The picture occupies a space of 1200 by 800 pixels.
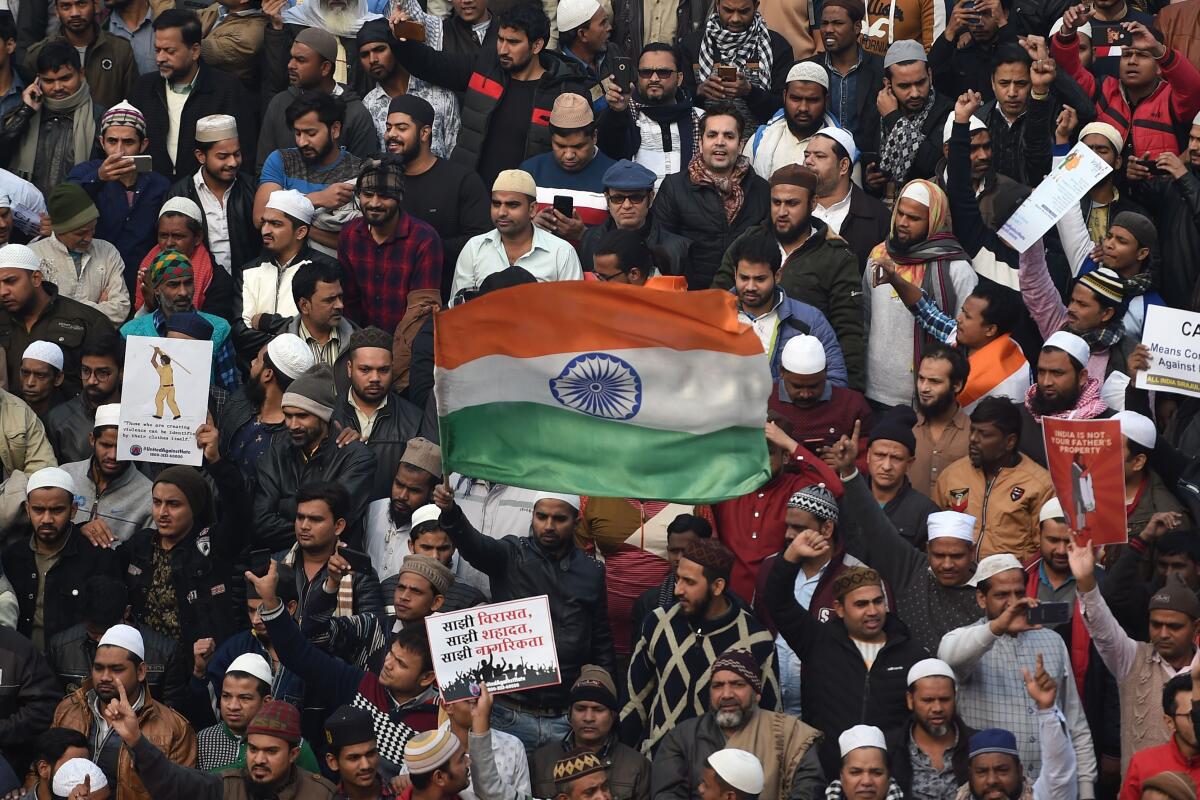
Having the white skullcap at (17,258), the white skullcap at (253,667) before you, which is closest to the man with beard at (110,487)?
the white skullcap at (17,258)

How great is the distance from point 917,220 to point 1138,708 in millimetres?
3735

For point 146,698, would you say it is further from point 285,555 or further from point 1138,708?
point 1138,708

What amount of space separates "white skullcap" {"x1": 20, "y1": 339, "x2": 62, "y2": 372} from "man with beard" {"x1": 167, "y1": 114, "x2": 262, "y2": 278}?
5.25 feet

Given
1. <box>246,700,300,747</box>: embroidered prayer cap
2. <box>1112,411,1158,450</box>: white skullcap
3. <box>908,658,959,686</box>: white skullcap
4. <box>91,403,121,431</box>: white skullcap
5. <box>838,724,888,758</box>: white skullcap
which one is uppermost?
<box>1112,411,1158,450</box>: white skullcap

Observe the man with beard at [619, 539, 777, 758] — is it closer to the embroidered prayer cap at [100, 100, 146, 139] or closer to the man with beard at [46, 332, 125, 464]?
the man with beard at [46, 332, 125, 464]

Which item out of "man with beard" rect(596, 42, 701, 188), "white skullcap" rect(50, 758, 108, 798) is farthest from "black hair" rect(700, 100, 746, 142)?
"white skullcap" rect(50, 758, 108, 798)

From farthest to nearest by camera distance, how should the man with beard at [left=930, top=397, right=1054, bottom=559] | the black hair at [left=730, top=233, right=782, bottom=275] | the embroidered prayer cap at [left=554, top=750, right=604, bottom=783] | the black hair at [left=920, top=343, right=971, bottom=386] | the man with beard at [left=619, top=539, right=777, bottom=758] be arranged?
1. the black hair at [left=730, top=233, right=782, bottom=275]
2. the black hair at [left=920, top=343, right=971, bottom=386]
3. the man with beard at [left=930, top=397, right=1054, bottom=559]
4. the man with beard at [left=619, top=539, right=777, bottom=758]
5. the embroidered prayer cap at [left=554, top=750, right=604, bottom=783]

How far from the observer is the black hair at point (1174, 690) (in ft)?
38.1

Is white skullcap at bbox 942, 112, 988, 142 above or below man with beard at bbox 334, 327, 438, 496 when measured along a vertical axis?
above

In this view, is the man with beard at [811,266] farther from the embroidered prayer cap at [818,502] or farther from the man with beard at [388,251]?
the embroidered prayer cap at [818,502]

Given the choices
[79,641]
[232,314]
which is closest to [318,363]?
[232,314]

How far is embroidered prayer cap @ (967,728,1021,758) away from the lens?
37.7 ft

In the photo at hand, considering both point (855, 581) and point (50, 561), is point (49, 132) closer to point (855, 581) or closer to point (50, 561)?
point (50, 561)

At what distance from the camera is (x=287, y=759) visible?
12141 mm
